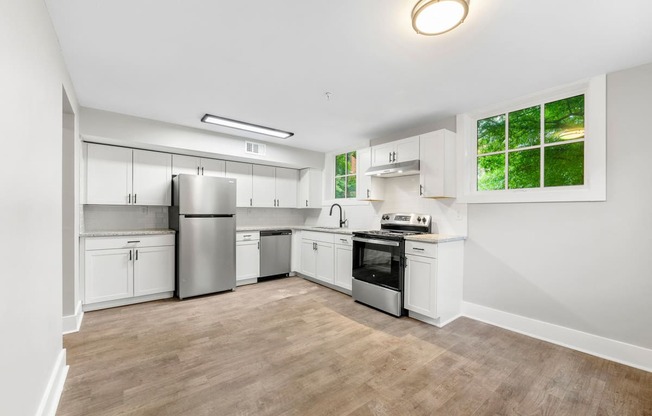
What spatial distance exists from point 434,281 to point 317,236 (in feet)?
7.03

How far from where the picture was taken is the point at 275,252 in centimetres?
482

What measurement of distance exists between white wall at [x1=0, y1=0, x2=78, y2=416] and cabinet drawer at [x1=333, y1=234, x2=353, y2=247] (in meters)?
3.08

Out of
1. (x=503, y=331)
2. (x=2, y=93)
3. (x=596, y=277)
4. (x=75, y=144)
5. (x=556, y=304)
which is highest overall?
(x=75, y=144)

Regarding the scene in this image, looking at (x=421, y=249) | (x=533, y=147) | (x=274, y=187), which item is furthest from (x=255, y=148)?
(x=533, y=147)

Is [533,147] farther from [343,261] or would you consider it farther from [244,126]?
[244,126]

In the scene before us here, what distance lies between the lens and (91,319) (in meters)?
3.04

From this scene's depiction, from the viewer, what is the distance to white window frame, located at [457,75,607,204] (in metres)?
2.42

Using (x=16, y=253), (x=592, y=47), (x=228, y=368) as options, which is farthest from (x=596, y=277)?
(x=16, y=253)

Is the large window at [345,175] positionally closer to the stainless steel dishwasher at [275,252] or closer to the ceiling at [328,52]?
the stainless steel dishwasher at [275,252]

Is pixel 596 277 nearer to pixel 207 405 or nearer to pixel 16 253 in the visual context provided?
pixel 207 405

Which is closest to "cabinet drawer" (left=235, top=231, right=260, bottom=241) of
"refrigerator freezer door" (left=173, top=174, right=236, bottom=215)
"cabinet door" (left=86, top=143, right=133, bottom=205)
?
"refrigerator freezer door" (left=173, top=174, right=236, bottom=215)

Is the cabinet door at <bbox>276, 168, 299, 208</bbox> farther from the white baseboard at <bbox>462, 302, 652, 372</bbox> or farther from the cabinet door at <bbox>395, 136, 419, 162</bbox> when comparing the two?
the white baseboard at <bbox>462, 302, 652, 372</bbox>

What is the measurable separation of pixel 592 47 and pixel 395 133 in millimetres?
2325

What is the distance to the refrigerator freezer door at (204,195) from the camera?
12.2 feet
